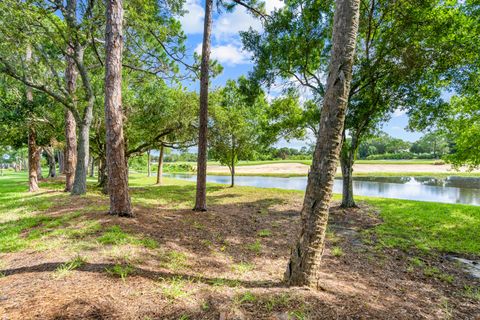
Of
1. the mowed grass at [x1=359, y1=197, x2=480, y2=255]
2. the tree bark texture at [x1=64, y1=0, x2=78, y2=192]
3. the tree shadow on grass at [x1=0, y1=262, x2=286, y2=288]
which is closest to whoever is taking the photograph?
the tree shadow on grass at [x1=0, y1=262, x2=286, y2=288]

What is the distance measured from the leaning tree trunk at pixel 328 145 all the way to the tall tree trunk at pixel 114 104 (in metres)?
4.54

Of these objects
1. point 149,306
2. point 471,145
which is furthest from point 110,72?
point 471,145

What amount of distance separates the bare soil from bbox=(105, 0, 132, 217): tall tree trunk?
94cm

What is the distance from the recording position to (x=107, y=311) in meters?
2.26

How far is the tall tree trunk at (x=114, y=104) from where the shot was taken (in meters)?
5.56

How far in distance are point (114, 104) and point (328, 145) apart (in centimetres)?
504

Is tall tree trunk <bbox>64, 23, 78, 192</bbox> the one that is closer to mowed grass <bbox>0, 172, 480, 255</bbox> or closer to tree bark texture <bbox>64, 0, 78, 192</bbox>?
tree bark texture <bbox>64, 0, 78, 192</bbox>

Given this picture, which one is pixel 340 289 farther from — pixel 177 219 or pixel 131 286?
pixel 177 219

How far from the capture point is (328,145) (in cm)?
290

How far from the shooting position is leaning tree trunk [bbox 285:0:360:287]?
288 cm

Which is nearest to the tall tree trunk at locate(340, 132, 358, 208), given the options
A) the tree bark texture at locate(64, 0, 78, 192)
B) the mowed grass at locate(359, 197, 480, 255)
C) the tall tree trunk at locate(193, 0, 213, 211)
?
the mowed grass at locate(359, 197, 480, 255)

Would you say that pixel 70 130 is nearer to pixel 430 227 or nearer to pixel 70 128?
pixel 70 128

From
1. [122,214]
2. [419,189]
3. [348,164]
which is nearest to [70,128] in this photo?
[122,214]

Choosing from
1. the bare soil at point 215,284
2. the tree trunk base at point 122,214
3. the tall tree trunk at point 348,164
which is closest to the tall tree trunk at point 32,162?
the bare soil at point 215,284
